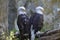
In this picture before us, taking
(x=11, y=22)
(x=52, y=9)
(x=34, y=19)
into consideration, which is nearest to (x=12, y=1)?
(x=11, y=22)

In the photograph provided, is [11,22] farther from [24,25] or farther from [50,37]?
[50,37]

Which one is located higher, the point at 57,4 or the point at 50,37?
the point at 57,4

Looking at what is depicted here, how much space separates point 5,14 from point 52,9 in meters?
2.84

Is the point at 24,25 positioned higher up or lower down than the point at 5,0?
lower down

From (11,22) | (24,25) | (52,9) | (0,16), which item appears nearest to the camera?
(0,16)

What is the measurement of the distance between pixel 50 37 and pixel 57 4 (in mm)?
2999

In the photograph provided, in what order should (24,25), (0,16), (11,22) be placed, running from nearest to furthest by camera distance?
(0,16) → (24,25) → (11,22)

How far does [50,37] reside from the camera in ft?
9.93

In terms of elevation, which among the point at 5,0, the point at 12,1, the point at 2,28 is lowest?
the point at 2,28

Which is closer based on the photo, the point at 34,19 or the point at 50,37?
the point at 50,37

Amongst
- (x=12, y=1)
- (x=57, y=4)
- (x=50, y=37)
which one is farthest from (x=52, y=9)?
(x=50, y=37)

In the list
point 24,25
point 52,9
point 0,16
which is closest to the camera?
point 0,16

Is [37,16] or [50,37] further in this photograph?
[37,16]

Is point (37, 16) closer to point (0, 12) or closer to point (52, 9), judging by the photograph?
point (0, 12)
